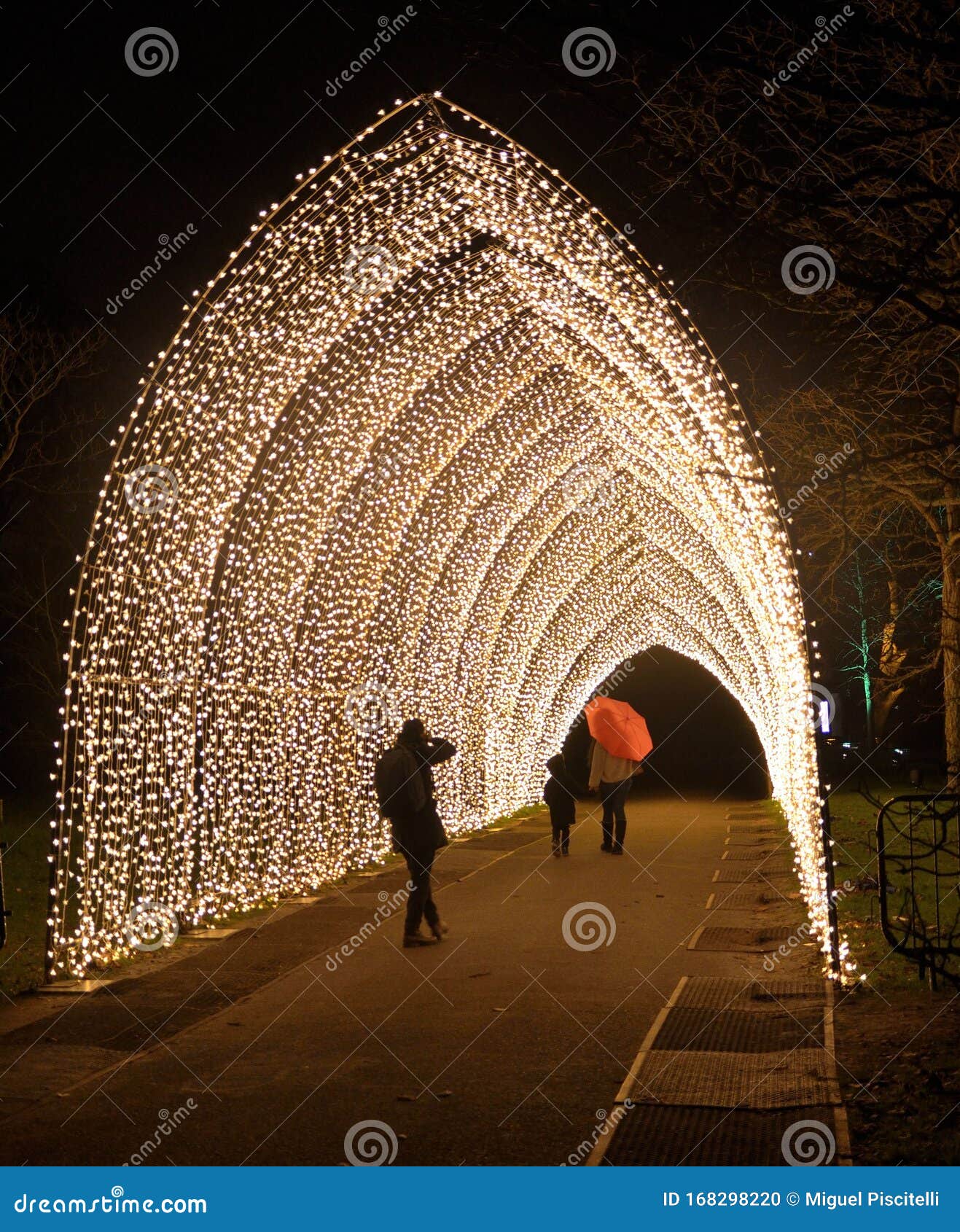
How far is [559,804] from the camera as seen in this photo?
16.8 m

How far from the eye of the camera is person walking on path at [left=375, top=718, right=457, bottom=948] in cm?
996

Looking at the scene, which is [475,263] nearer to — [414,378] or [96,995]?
[414,378]

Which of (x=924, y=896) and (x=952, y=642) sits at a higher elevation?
(x=952, y=642)

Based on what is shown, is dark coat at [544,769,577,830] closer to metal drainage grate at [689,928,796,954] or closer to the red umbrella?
the red umbrella

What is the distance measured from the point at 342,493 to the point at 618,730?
535 centimetres

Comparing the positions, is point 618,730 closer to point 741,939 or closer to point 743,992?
point 741,939

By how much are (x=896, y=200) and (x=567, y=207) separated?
415cm

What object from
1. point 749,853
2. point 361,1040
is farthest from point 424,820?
point 749,853

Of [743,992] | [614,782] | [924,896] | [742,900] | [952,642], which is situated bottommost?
[743,992]

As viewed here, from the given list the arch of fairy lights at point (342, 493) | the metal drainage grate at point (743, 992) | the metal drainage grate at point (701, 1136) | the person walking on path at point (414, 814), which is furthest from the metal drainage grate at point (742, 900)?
the metal drainage grate at point (701, 1136)

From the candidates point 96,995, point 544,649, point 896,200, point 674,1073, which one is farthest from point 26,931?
point 544,649

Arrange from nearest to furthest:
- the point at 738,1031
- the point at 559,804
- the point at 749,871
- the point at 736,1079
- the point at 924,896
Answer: the point at 736,1079
the point at 738,1031
the point at 924,896
the point at 749,871
the point at 559,804

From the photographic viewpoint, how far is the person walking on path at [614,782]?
653 inches

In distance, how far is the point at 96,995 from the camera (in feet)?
27.0
